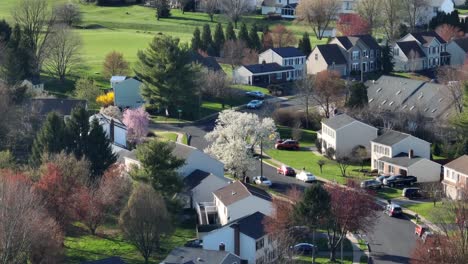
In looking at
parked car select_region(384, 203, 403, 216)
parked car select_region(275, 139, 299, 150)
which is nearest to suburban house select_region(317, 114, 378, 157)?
parked car select_region(275, 139, 299, 150)

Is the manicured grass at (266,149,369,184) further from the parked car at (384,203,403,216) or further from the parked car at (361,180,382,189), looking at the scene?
the parked car at (384,203,403,216)

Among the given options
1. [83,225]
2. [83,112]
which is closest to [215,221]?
[83,225]

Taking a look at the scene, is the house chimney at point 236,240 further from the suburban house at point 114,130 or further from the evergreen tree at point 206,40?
the evergreen tree at point 206,40

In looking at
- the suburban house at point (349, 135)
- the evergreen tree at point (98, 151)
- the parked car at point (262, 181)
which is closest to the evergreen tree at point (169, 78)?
the suburban house at point (349, 135)

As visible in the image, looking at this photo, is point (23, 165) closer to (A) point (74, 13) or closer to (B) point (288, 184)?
(B) point (288, 184)

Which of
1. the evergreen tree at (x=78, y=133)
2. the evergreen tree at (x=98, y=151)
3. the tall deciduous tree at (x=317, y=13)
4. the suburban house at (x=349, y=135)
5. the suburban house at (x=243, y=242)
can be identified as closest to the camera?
the suburban house at (x=243, y=242)

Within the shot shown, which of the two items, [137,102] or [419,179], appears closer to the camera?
[419,179]

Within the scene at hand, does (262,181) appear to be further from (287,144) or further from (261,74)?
(261,74)
